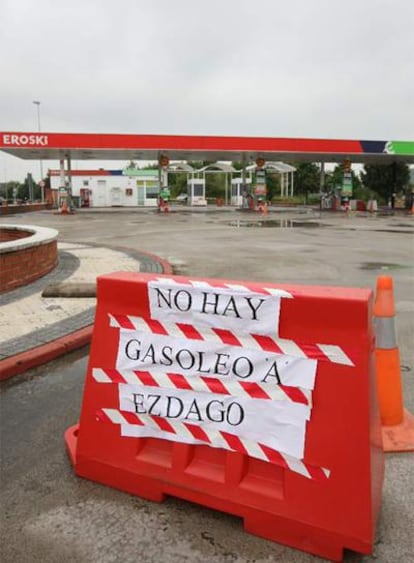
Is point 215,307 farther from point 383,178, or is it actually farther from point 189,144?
point 383,178

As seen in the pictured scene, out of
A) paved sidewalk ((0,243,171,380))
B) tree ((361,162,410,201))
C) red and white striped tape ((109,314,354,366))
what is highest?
tree ((361,162,410,201))

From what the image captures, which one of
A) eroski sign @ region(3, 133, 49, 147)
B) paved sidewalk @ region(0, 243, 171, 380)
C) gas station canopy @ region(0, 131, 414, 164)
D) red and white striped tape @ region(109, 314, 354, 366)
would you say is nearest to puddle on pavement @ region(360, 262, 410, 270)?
paved sidewalk @ region(0, 243, 171, 380)

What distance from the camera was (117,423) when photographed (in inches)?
116

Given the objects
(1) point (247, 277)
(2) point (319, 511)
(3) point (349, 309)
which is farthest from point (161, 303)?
(1) point (247, 277)

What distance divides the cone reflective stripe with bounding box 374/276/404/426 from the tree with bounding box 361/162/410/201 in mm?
50632

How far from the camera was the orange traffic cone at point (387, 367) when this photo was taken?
353cm

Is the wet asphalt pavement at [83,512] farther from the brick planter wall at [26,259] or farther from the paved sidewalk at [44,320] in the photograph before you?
the brick planter wall at [26,259]

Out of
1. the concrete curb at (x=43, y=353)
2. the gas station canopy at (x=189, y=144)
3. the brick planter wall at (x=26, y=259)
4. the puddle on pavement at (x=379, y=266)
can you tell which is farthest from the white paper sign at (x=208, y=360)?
the gas station canopy at (x=189, y=144)

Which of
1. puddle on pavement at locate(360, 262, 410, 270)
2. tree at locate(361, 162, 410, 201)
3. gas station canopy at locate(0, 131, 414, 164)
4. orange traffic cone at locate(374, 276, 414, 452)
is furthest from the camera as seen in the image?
tree at locate(361, 162, 410, 201)

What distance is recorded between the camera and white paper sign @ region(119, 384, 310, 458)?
254 cm

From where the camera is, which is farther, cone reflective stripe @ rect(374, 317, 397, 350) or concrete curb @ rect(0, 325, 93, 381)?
concrete curb @ rect(0, 325, 93, 381)

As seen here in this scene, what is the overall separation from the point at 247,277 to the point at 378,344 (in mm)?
6091

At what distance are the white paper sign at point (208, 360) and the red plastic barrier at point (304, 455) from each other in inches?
1.5

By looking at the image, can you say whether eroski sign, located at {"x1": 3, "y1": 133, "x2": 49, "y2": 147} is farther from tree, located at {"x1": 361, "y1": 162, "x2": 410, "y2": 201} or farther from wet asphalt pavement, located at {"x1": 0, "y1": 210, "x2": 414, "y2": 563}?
tree, located at {"x1": 361, "y1": 162, "x2": 410, "y2": 201}
